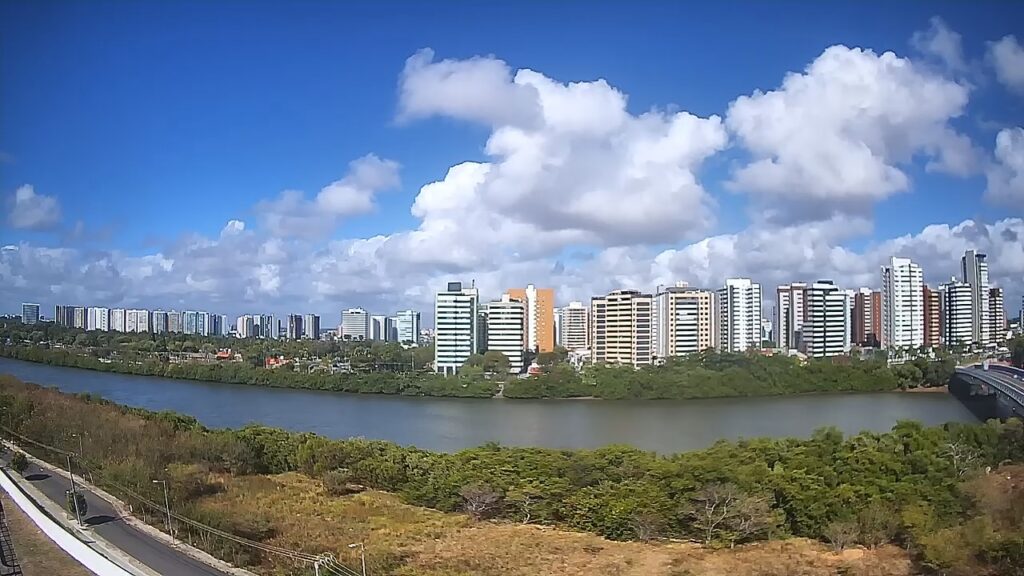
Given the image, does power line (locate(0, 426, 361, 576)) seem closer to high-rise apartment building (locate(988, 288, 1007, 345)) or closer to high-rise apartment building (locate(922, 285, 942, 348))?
high-rise apartment building (locate(988, 288, 1007, 345))

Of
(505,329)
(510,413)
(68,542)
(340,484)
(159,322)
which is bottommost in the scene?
(510,413)

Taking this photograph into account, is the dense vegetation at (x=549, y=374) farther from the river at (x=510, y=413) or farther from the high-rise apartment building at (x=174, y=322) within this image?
the high-rise apartment building at (x=174, y=322)

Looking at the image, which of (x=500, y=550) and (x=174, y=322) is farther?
(x=174, y=322)

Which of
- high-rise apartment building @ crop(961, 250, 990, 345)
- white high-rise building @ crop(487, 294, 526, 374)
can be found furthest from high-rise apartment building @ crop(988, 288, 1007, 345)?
white high-rise building @ crop(487, 294, 526, 374)

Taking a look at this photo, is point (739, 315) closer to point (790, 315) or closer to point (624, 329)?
point (790, 315)

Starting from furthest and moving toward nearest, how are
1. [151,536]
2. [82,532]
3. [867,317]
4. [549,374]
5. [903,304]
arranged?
[867,317], [549,374], [903,304], [151,536], [82,532]

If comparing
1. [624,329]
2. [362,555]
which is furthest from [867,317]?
[362,555]

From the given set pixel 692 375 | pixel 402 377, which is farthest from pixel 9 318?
pixel 692 375
